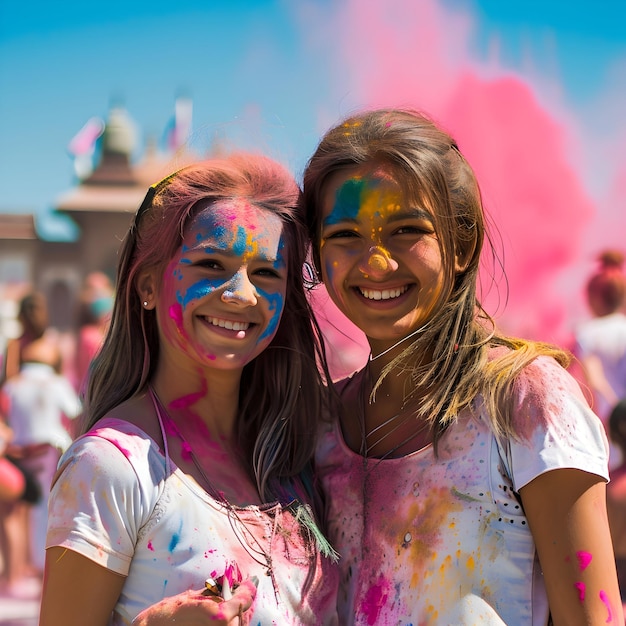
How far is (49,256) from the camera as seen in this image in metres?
14.0

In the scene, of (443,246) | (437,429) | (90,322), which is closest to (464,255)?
(443,246)

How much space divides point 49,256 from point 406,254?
41.6 feet

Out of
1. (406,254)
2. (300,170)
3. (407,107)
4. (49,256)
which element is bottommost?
(49,256)

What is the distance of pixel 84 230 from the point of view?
1388 cm

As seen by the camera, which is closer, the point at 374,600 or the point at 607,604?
the point at 607,604

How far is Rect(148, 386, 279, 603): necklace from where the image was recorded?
198 cm

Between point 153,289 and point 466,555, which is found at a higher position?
point 153,289

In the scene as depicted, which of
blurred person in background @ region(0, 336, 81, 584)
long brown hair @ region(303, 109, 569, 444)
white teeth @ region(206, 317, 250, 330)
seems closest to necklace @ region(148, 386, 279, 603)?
white teeth @ region(206, 317, 250, 330)

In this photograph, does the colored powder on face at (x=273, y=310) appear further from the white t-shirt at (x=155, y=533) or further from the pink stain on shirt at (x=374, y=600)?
the pink stain on shirt at (x=374, y=600)

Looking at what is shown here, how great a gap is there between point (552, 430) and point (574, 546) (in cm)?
24

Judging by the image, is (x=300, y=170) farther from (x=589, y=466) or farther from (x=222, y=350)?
(x=589, y=466)

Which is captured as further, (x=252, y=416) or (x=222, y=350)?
(x=252, y=416)

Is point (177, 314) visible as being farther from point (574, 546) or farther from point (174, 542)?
point (574, 546)

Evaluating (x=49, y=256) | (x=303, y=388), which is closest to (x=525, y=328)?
(x=303, y=388)
